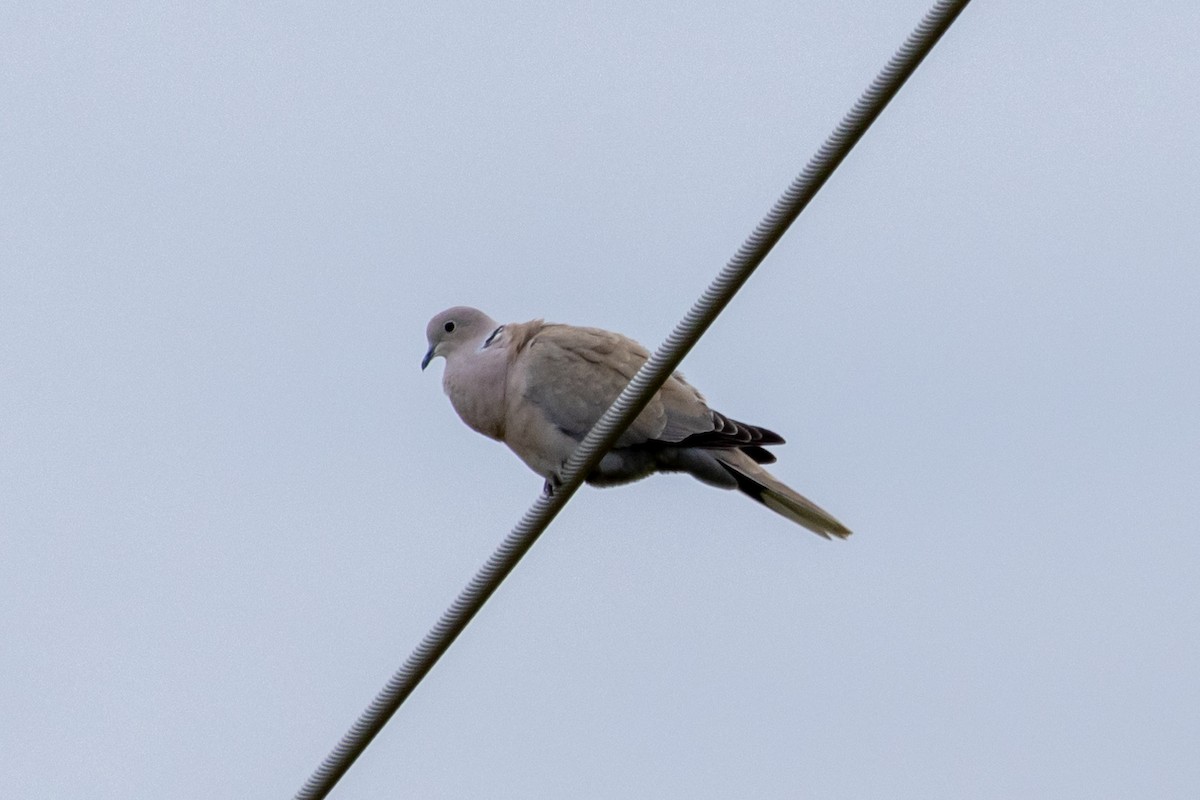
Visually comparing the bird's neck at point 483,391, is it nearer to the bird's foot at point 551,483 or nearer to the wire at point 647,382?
the bird's foot at point 551,483

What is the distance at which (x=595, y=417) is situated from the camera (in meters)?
6.02

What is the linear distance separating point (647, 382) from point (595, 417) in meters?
2.07

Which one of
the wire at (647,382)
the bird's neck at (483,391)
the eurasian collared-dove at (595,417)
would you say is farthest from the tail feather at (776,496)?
the wire at (647,382)

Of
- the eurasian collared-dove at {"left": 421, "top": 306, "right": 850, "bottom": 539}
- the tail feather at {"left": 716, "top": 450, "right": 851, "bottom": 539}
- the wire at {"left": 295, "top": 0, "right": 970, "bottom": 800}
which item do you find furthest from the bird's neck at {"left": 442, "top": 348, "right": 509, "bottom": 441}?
the wire at {"left": 295, "top": 0, "right": 970, "bottom": 800}

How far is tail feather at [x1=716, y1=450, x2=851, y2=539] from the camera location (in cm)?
587

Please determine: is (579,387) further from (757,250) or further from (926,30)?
(926,30)

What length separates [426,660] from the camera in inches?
161

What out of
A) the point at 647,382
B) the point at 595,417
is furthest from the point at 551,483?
the point at 647,382

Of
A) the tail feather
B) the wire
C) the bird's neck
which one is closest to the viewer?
the wire

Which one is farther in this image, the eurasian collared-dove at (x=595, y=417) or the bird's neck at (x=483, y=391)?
the bird's neck at (x=483, y=391)

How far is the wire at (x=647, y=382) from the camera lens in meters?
3.19

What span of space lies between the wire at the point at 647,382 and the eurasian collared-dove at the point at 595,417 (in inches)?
51.8

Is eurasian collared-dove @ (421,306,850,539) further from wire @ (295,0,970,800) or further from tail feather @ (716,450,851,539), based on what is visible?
wire @ (295,0,970,800)

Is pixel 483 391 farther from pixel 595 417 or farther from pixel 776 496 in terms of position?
pixel 776 496
